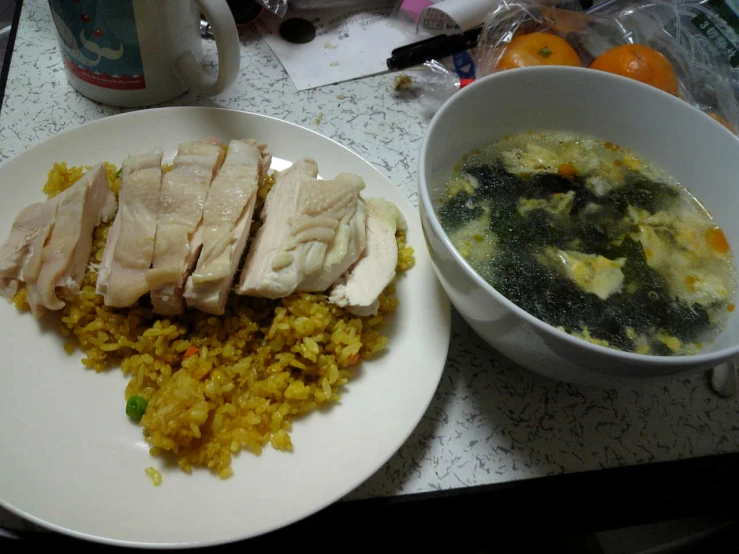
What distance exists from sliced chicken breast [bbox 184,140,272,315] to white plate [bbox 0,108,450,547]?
209mm

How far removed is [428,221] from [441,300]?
243 millimetres

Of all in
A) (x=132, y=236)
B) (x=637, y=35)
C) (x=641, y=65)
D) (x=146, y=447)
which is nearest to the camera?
(x=146, y=447)

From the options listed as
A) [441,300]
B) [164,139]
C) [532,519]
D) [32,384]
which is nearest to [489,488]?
[532,519]

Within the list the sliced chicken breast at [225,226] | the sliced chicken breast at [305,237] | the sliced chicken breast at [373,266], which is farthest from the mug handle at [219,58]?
the sliced chicken breast at [373,266]

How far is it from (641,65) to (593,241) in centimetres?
77

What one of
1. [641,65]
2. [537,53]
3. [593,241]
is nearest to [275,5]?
[537,53]

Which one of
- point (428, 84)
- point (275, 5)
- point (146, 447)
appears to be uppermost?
point (275, 5)

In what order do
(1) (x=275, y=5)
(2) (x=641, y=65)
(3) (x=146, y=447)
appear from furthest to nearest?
1. (1) (x=275, y=5)
2. (2) (x=641, y=65)
3. (3) (x=146, y=447)

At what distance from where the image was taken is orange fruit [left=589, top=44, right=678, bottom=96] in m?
1.47

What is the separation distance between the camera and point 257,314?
3.35 feet

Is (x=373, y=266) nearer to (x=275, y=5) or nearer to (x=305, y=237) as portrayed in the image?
(x=305, y=237)

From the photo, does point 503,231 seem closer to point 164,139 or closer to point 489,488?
point 489,488

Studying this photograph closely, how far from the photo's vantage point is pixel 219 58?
3.85 ft

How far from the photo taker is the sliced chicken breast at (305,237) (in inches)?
38.0
